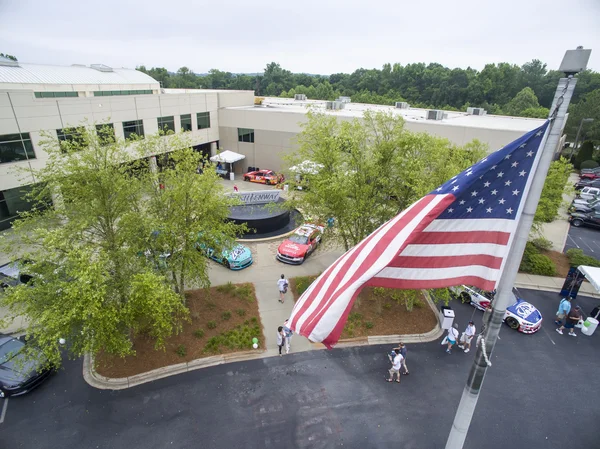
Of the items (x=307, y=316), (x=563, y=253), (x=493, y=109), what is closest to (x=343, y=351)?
(x=307, y=316)

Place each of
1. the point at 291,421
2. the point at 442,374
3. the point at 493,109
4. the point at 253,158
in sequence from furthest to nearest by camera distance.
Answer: the point at 493,109, the point at 253,158, the point at 442,374, the point at 291,421

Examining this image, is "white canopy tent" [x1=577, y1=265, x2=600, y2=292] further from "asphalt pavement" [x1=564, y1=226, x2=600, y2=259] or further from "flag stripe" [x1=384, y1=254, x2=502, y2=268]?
"flag stripe" [x1=384, y1=254, x2=502, y2=268]

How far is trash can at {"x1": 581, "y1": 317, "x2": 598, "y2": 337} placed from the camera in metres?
14.1

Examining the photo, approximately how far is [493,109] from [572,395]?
73526mm

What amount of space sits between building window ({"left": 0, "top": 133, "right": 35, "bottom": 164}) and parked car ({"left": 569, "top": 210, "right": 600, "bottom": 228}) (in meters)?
37.9

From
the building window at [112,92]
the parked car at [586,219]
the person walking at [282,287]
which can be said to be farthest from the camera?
the building window at [112,92]

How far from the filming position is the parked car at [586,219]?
25.6 meters

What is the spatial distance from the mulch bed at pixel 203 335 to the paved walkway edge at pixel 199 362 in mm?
181

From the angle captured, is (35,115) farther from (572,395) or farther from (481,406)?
(572,395)

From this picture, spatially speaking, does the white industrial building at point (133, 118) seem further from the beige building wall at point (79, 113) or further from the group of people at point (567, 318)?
the group of people at point (567, 318)

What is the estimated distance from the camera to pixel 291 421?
33.7 feet

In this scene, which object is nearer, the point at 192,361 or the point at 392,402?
the point at 392,402

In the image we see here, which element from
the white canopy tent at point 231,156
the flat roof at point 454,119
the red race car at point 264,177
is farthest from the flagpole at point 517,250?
the white canopy tent at point 231,156

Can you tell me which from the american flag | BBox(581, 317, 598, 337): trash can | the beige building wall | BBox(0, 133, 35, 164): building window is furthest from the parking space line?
BBox(581, 317, 598, 337): trash can
